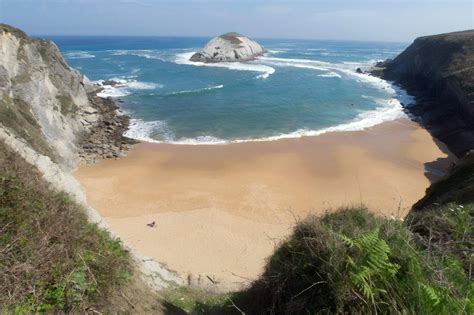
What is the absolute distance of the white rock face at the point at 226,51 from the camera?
8419cm

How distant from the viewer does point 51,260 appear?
4.75 m

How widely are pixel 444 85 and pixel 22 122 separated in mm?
43146

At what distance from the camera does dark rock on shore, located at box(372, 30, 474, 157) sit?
98.2 feet

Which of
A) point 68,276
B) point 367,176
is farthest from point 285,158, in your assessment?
point 68,276

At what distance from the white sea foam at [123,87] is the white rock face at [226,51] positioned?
32782mm

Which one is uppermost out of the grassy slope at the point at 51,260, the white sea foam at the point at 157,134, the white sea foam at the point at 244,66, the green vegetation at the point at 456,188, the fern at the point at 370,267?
the fern at the point at 370,267

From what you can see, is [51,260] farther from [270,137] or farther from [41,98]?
[270,137]

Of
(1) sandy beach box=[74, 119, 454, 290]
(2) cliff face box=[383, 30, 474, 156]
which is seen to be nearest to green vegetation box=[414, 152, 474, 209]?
(1) sandy beach box=[74, 119, 454, 290]

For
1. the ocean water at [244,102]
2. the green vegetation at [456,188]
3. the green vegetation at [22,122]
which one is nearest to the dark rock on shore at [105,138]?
the ocean water at [244,102]

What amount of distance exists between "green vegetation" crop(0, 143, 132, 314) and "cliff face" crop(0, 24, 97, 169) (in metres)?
14.0

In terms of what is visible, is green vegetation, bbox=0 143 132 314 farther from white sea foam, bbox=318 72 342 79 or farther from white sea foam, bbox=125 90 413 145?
white sea foam, bbox=318 72 342 79

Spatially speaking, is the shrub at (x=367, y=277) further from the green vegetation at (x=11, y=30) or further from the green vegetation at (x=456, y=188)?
the green vegetation at (x=11, y=30)

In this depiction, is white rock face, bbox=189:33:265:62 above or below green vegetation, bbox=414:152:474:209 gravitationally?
above

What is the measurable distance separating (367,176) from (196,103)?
25524mm
